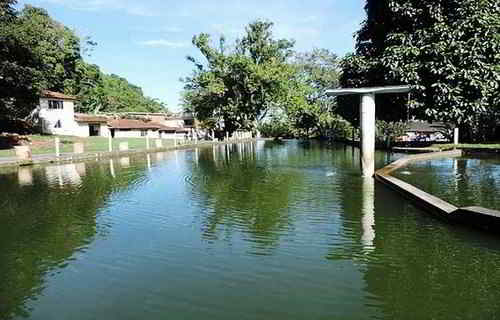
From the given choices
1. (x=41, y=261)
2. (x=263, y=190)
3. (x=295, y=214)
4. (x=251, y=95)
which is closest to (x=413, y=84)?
(x=263, y=190)

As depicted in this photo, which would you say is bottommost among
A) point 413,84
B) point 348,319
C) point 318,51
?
point 348,319

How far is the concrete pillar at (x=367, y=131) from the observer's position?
1784 centimetres

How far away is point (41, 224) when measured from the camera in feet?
34.8

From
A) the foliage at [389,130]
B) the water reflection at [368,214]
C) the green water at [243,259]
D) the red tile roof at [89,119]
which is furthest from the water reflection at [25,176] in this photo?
the red tile roof at [89,119]

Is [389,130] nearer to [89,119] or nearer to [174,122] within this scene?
[89,119]

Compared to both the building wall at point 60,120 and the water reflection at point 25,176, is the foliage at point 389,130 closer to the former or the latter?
the water reflection at point 25,176

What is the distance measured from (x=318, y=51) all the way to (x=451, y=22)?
51743mm

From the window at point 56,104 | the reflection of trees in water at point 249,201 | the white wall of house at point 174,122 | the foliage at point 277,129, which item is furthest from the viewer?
the foliage at point 277,129

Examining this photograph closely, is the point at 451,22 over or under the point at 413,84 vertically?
over

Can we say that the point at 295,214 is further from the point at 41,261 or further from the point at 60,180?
the point at 60,180

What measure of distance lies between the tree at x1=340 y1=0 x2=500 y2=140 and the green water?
635 inches

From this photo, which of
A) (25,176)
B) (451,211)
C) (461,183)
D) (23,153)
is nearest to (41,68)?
(23,153)

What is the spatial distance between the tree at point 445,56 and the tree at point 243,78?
35.3m

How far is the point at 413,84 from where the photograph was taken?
27688 mm
